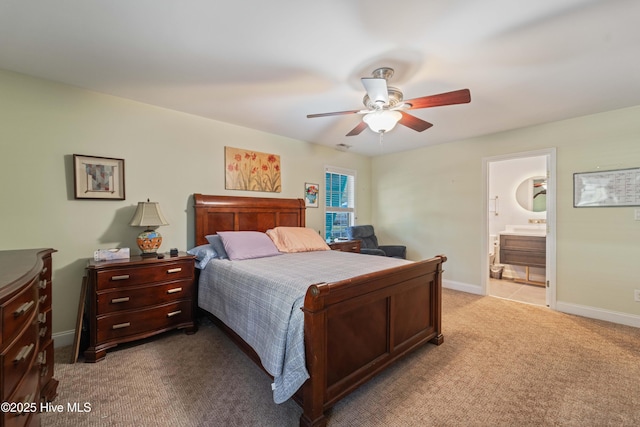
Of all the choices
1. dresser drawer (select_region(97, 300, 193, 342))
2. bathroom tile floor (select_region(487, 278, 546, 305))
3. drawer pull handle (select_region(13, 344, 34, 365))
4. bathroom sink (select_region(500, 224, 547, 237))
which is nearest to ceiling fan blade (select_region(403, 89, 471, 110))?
drawer pull handle (select_region(13, 344, 34, 365))

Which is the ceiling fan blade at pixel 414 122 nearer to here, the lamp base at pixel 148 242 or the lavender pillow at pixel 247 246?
the lavender pillow at pixel 247 246

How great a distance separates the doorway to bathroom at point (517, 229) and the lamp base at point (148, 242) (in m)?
4.27

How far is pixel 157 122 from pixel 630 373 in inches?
187

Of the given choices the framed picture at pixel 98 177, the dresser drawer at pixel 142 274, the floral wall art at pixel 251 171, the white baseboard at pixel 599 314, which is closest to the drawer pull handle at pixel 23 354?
the dresser drawer at pixel 142 274

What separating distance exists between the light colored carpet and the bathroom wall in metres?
2.42

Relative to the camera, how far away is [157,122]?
2.94m

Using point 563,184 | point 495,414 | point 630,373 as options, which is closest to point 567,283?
point 563,184

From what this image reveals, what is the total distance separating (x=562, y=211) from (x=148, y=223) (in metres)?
4.72

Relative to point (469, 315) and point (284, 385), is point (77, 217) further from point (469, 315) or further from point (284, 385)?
point (469, 315)

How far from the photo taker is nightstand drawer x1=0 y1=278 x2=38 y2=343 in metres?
0.85

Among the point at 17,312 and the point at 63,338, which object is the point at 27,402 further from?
the point at 63,338

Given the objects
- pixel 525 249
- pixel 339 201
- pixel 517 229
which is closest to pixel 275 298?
pixel 339 201

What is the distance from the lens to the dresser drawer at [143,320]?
2.24m

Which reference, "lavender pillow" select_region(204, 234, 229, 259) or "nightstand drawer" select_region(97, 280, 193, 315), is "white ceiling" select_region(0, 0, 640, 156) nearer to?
"lavender pillow" select_region(204, 234, 229, 259)
